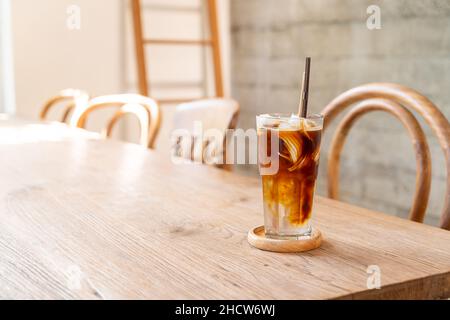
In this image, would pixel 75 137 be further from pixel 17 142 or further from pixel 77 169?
pixel 77 169

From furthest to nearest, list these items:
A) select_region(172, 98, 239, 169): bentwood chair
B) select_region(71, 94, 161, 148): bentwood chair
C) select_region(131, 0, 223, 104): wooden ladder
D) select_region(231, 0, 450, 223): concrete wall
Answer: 1. select_region(131, 0, 223, 104): wooden ladder
2. select_region(231, 0, 450, 223): concrete wall
3. select_region(71, 94, 161, 148): bentwood chair
4. select_region(172, 98, 239, 169): bentwood chair

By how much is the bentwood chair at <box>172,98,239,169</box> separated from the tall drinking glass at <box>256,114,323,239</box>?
801 millimetres

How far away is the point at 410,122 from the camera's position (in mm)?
1107

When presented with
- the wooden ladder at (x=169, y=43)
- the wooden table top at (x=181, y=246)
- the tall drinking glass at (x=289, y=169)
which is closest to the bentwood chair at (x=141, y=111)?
the wooden table top at (x=181, y=246)

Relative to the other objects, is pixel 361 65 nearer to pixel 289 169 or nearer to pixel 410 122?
pixel 410 122

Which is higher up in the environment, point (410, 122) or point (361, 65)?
point (361, 65)

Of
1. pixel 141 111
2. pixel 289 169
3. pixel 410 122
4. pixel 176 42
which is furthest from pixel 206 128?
pixel 176 42

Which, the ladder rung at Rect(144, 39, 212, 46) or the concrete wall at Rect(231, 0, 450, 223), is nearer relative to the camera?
the concrete wall at Rect(231, 0, 450, 223)

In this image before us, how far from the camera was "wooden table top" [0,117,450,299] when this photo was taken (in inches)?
24.1

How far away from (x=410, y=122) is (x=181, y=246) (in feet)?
1.78

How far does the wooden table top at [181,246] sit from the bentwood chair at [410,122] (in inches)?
6.1

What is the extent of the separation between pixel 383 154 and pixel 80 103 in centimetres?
151

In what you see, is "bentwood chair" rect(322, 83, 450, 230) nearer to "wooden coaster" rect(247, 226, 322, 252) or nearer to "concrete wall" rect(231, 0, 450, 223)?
"wooden coaster" rect(247, 226, 322, 252)

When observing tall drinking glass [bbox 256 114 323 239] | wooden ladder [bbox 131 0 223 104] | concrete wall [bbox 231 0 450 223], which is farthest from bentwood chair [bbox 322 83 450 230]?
wooden ladder [bbox 131 0 223 104]
